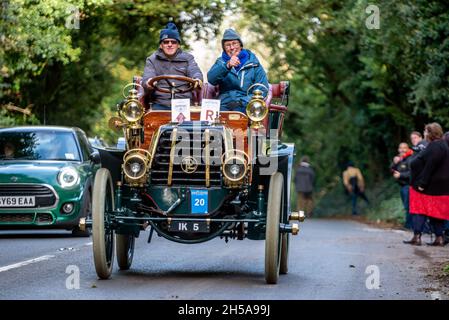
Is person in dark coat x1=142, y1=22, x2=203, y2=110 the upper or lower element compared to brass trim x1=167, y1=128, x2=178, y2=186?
upper

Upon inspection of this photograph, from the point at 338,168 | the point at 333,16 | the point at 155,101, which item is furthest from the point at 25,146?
the point at 338,168

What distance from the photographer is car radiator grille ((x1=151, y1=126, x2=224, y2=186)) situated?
11.9 metres

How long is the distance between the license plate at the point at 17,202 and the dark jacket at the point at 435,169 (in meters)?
6.29

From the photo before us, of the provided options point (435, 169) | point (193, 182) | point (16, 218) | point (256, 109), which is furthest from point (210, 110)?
point (435, 169)

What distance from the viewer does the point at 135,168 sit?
1174 cm

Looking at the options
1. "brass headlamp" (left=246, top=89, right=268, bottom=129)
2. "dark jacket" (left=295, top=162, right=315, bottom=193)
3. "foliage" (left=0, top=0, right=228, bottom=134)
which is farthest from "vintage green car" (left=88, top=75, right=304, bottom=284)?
"dark jacket" (left=295, top=162, right=315, bottom=193)

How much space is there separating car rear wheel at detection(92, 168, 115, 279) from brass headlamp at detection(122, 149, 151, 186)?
0.20 m

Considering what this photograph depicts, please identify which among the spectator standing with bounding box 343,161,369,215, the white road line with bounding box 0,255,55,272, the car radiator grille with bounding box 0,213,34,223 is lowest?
the spectator standing with bounding box 343,161,369,215

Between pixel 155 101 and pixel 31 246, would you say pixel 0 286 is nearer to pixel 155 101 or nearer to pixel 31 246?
pixel 155 101

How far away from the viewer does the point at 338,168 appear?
42.4 m

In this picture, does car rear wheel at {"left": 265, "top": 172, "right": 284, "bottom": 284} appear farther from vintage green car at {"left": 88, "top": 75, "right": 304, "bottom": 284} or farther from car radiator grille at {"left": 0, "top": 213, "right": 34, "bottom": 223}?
car radiator grille at {"left": 0, "top": 213, "right": 34, "bottom": 223}

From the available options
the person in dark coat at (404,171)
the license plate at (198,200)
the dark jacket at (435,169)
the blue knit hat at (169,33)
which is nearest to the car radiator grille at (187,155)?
the license plate at (198,200)
